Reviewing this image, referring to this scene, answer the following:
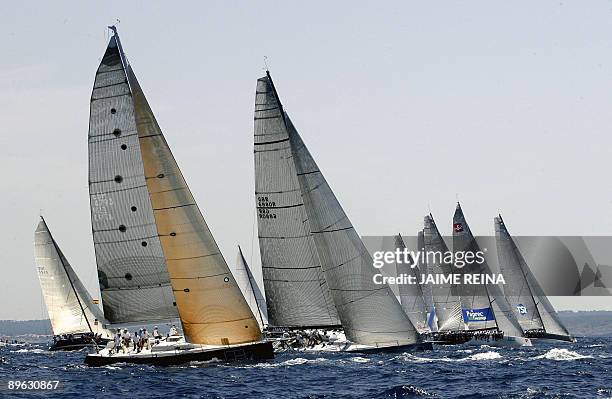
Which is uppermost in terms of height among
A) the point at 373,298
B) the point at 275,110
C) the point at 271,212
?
the point at 275,110

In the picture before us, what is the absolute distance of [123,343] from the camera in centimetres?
5194

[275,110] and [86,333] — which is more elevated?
[275,110]

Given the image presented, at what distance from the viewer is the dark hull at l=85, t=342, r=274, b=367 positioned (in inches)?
Answer: 1932

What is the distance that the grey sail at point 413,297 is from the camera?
102 metres

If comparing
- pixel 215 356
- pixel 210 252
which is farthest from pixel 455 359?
pixel 210 252

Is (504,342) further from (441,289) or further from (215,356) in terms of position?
(215,356)

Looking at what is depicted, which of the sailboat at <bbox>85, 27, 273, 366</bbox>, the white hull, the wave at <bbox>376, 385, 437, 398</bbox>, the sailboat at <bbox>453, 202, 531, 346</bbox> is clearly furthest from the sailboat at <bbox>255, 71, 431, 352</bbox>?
the sailboat at <bbox>453, 202, 531, 346</bbox>

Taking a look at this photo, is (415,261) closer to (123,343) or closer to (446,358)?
(446,358)

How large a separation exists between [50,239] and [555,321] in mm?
43184

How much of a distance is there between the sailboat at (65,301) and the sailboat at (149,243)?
35.7 metres

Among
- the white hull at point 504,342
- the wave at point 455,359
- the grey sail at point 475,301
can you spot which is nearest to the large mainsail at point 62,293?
the grey sail at point 475,301

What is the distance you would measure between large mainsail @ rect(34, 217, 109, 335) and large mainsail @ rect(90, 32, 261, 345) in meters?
35.7

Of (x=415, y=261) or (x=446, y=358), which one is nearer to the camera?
(x=446, y=358)

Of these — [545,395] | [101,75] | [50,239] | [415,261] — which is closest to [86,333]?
[50,239]
